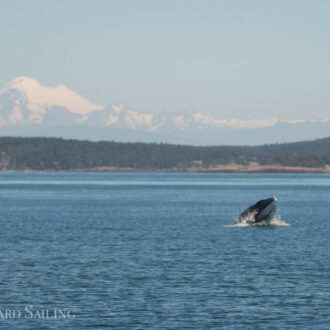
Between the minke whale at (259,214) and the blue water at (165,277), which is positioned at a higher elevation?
the minke whale at (259,214)

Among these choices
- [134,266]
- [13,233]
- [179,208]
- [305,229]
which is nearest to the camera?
[134,266]

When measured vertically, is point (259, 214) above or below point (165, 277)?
above

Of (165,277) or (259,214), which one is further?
(259,214)

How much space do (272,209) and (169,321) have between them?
3875 cm

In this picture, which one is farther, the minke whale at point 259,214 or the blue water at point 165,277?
the minke whale at point 259,214

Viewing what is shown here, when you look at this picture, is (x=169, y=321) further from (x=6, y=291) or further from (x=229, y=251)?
(x=229, y=251)

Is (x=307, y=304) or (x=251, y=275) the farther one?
(x=251, y=275)

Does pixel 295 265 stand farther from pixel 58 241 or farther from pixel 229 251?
pixel 58 241

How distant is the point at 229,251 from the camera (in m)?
50.0

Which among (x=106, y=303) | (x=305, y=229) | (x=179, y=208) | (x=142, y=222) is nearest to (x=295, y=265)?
(x=106, y=303)

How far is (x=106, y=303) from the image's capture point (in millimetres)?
33656

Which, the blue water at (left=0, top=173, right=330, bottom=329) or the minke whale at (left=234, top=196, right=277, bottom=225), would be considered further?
the minke whale at (left=234, top=196, right=277, bottom=225)

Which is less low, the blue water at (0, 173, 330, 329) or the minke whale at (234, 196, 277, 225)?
the minke whale at (234, 196, 277, 225)

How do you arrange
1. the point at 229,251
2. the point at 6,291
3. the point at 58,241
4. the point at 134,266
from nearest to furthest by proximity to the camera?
the point at 6,291 < the point at 134,266 < the point at 229,251 < the point at 58,241
